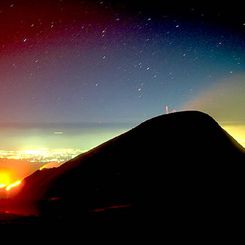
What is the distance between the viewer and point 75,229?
24.1ft

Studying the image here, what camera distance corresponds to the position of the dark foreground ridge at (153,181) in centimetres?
811

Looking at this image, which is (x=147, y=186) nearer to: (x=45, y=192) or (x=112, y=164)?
(x=112, y=164)

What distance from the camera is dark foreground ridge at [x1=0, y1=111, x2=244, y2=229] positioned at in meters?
8.11

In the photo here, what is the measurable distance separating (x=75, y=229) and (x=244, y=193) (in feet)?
14.9

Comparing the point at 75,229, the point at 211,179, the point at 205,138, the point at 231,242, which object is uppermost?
the point at 205,138

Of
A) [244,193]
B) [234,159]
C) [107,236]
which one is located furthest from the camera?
[234,159]

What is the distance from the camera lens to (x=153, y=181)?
34.1 ft

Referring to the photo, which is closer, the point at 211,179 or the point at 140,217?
the point at 140,217

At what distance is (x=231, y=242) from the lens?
723 centimetres

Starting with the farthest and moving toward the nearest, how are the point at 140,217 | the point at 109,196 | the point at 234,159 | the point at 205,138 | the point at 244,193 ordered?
the point at 205,138 < the point at 234,159 < the point at 109,196 < the point at 244,193 < the point at 140,217

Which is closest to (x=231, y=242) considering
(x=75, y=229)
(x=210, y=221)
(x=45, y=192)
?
(x=210, y=221)

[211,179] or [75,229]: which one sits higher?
[211,179]

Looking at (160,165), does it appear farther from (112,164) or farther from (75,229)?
(75,229)

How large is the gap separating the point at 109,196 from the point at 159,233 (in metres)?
2.75
